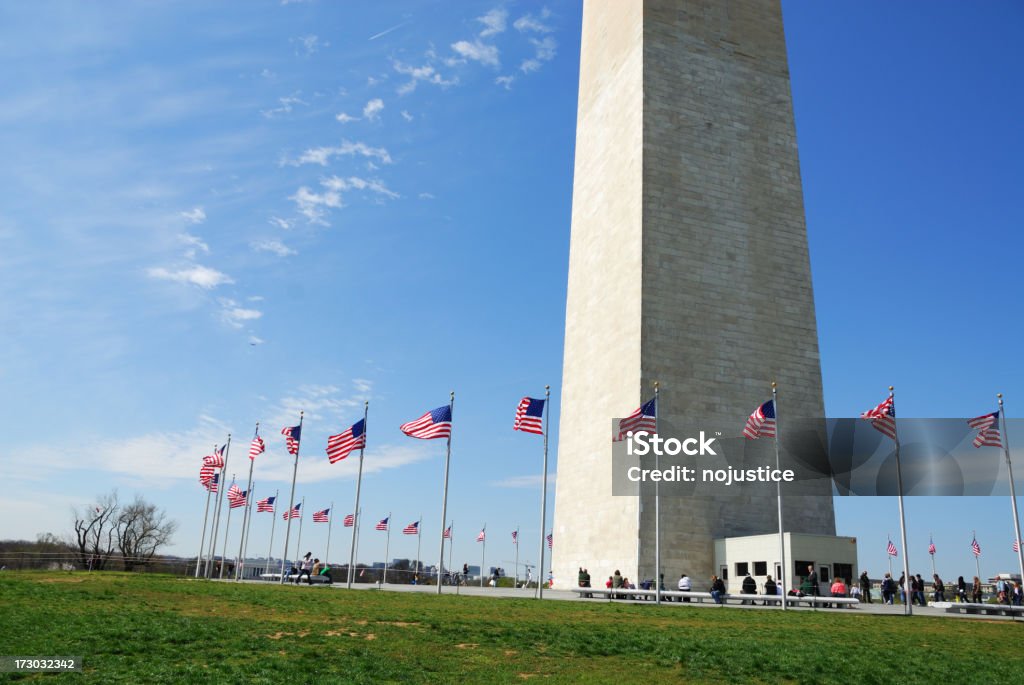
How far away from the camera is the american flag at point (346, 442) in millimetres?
33281

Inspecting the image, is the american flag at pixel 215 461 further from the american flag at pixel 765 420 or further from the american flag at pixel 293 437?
the american flag at pixel 765 420

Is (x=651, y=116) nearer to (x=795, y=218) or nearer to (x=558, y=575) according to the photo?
(x=795, y=218)

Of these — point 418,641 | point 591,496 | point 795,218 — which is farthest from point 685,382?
point 418,641

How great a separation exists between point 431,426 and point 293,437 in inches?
427

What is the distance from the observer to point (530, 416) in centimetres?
3048

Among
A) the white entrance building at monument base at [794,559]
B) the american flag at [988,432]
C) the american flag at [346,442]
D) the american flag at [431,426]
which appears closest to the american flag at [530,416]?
the american flag at [431,426]

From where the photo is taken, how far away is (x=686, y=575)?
35.9 metres

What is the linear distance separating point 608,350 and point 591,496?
738 cm

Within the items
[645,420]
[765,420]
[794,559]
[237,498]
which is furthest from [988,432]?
[237,498]

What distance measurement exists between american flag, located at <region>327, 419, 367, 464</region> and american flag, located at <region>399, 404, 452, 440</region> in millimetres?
2714

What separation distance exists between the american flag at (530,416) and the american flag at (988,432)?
1552 centimetres

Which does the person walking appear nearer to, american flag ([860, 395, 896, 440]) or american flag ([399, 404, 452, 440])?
american flag ([860, 395, 896, 440])

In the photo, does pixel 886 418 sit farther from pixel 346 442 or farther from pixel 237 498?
pixel 237 498

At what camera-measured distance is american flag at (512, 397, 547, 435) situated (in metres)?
30.4
